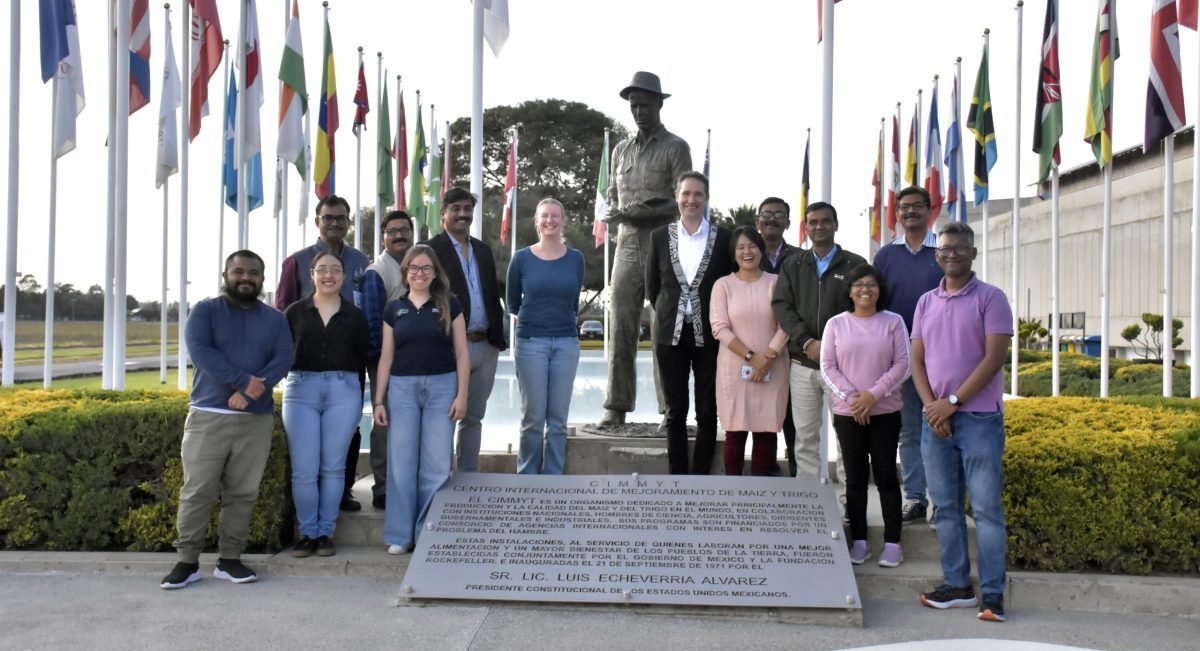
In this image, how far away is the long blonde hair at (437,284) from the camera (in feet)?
15.5

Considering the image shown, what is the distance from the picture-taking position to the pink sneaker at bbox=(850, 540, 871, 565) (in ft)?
15.1

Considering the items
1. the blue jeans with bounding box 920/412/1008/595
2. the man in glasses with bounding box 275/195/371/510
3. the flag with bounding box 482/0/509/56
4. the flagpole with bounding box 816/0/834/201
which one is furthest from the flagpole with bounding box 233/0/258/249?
the blue jeans with bounding box 920/412/1008/595

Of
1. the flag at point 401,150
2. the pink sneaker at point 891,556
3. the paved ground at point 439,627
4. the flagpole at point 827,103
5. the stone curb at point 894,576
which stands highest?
the flag at point 401,150

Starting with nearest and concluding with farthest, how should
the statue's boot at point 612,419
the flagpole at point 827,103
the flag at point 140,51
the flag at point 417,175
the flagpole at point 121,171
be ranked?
the flagpole at point 827,103 → the statue's boot at point 612,419 → the flagpole at point 121,171 → the flag at point 140,51 → the flag at point 417,175

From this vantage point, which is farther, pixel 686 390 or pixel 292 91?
pixel 292 91

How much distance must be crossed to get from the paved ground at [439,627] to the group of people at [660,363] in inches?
10.1

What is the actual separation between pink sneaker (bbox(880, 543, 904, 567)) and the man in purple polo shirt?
34 centimetres

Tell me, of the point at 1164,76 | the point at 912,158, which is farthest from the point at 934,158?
the point at 1164,76

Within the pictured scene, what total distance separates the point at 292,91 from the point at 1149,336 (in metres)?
27.6

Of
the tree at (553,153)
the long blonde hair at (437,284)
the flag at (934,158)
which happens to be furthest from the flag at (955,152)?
the tree at (553,153)

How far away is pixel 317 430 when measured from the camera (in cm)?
475

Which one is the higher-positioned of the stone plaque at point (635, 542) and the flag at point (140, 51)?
the flag at point (140, 51)

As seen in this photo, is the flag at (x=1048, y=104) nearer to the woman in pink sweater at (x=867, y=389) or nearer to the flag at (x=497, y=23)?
the flag at (x=497, y=23)

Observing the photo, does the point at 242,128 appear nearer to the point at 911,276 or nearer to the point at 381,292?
the point at 381,292
